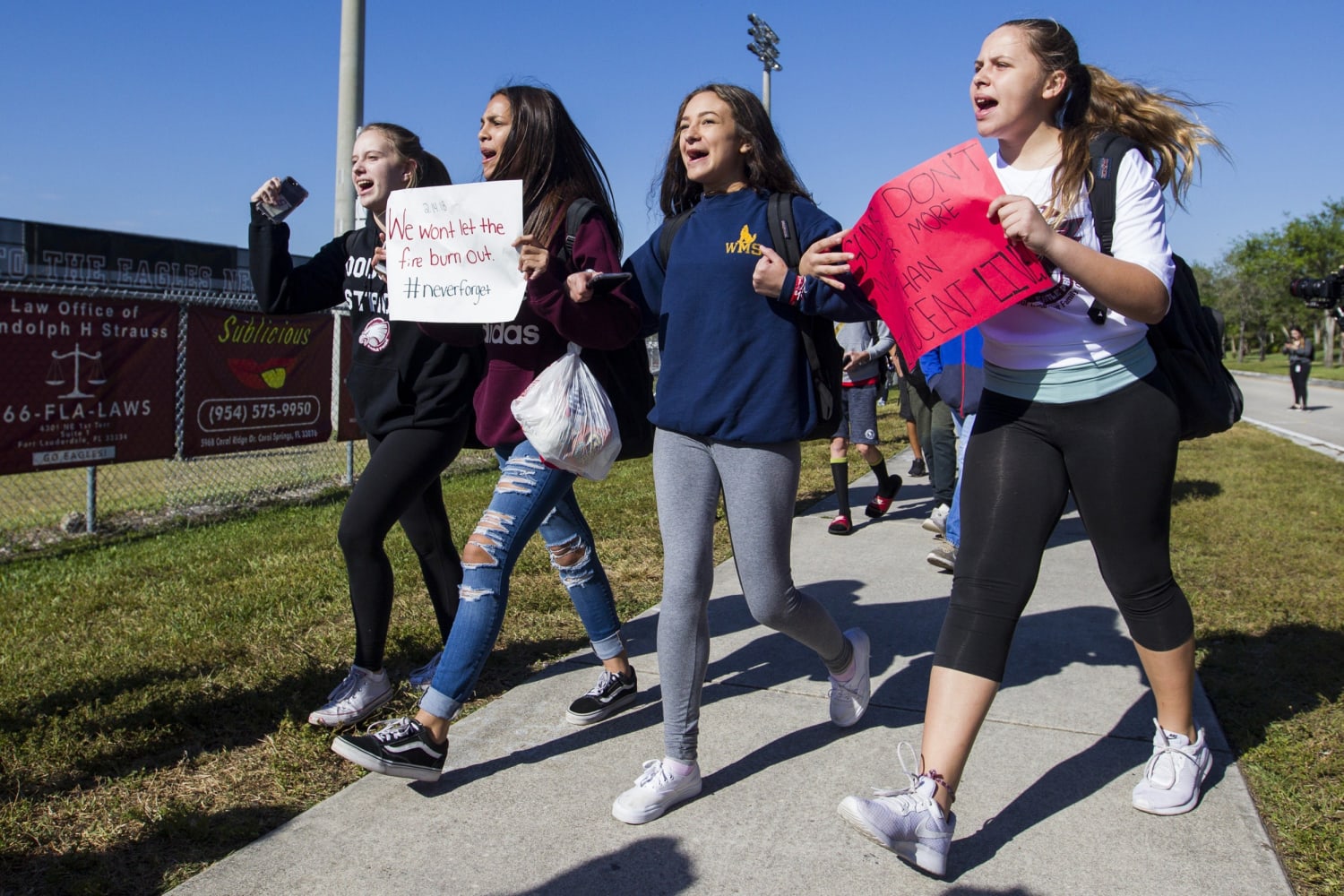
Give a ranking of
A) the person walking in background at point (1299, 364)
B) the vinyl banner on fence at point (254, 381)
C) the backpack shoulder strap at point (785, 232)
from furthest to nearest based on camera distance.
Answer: the person walking in background at point (1299, 364) < the vinyl banner on fence at point (254, 381) < the backpack shoulder strap at point (785, 232)

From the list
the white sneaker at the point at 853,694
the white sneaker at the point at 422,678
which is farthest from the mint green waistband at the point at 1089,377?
the white sneaker at the point at 422,678

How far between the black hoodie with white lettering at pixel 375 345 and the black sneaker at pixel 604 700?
101cm

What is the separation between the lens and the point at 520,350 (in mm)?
3262

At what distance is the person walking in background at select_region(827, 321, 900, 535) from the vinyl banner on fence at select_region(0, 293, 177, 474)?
482 cm

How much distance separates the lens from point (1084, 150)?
8.31ft

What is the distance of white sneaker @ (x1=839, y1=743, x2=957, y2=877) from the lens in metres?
2.48

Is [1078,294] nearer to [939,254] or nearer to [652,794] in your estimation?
[939,254]

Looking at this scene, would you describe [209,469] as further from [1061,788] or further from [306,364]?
[1061,788]

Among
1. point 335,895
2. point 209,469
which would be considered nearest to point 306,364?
point 209,469

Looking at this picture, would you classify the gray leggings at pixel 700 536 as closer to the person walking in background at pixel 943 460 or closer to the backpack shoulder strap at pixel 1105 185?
the backpack shoulder strap at pixel 1105 185

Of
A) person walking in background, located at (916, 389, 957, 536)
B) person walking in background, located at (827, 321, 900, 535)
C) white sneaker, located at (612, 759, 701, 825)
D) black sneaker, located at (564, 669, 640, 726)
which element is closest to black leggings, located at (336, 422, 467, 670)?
black sneaker, located at (564, 669, 640, 726)

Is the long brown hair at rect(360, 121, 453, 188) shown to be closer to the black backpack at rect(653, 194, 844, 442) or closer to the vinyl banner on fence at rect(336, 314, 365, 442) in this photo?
the black backpack at rect(653, 194, 844, 442)

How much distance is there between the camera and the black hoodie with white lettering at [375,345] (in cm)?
344

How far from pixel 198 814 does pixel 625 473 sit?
25.6ft
